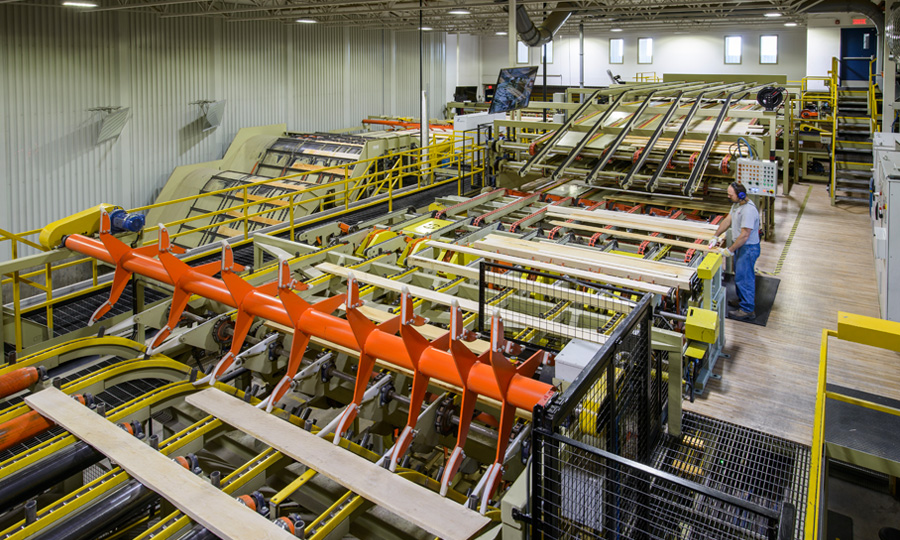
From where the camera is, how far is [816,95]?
1908 cm

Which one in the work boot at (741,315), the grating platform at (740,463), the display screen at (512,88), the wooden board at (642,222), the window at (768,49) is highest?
the window at (768,49)

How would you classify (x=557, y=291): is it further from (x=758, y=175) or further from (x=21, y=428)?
(x=758, y=175)

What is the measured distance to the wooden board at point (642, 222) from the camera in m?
7.57

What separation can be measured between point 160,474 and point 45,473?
2.37 ft

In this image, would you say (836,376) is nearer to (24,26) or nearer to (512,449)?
(512,449)

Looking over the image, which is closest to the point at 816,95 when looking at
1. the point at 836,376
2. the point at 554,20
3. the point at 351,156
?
the point at 554,20

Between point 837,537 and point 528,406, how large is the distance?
3.03m

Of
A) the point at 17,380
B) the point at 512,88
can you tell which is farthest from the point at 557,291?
the point at 512,88

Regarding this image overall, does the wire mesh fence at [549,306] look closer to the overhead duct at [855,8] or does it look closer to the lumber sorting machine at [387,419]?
the lumber sorting machine at [387,419]

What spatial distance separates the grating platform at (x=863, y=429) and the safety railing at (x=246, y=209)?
6001 mm

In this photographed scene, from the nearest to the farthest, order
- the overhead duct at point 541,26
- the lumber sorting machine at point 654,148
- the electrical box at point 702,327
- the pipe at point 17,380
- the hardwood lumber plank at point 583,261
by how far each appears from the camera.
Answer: the pipe at point 17,380
the electrical box at point 702,327
the hardwood lumber plank at point 583,261
the lumber sorting machine at point 654,148
the overhead duct at point 541,26

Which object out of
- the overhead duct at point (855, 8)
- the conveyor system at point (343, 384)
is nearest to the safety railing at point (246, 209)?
the conveyor system at point (343, 384)

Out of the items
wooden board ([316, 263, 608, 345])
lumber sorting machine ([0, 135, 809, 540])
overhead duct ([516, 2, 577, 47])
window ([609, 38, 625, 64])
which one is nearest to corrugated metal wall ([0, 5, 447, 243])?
overhead duct ([516, 2, 577, 47])

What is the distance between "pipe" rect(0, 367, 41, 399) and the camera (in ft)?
14.1
